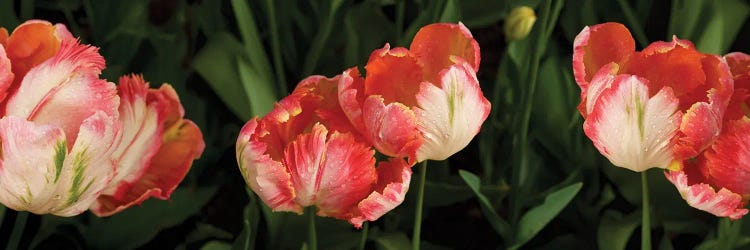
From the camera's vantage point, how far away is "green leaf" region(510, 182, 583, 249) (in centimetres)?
64

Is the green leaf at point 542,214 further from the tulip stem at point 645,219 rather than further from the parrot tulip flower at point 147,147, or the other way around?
the parrot tulip flower at point 147,147

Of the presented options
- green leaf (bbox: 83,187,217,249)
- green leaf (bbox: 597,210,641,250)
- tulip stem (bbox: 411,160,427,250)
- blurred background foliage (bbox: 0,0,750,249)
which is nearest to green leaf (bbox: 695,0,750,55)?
blurred background foliage (bbox: 0,0,750,249)

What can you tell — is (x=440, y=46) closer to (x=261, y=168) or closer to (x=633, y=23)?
(x=261, y=168)

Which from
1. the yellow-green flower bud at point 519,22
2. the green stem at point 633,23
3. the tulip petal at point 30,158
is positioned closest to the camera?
the tulip petal at point 30,158

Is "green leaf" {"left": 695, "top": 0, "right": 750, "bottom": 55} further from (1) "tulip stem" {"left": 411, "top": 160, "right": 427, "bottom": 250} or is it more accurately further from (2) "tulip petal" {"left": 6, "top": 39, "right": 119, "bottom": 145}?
(2) "tulip petal" {"left": 6, "top": 39, "right": 119, "bottom": 145}

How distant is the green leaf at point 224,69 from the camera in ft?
2.42

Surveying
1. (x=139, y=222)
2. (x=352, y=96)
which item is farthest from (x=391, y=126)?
(x=139, y=222)

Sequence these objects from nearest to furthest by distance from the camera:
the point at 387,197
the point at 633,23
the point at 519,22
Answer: the point at 387,197, the point at 519,22, the point at 633,23

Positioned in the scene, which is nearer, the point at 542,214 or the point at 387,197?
the point at 387,197

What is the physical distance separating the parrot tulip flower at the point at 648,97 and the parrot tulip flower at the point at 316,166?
0.09 meters

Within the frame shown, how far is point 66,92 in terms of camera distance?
565 mm

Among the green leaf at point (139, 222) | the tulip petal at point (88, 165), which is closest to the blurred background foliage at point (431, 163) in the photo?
the green leaf at point (139, 222)

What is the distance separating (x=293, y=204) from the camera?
1.84 feet

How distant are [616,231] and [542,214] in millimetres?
61
